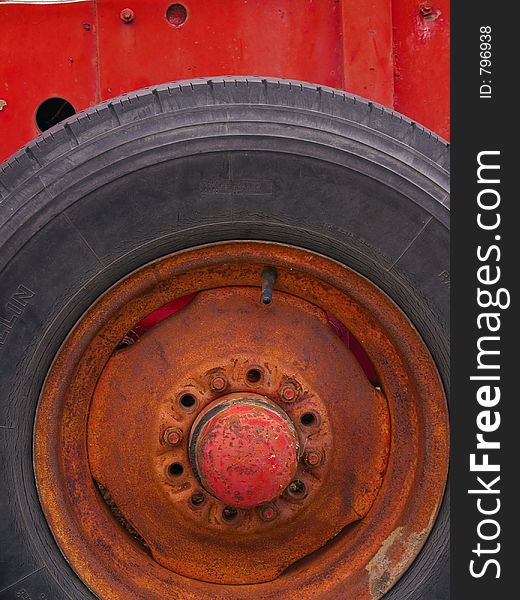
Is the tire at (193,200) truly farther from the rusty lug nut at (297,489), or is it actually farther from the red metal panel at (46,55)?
the red metal panel at (46,55)

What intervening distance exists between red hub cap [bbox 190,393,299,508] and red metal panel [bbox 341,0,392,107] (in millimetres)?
1104

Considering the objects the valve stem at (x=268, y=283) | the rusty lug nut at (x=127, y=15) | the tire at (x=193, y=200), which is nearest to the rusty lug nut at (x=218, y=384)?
the valve stem at (x=268, y=283)

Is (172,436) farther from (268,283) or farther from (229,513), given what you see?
(268,283)

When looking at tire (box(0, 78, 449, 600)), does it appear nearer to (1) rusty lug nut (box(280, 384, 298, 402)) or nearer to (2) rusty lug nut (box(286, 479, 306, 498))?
(1) rusty lug nut (box(280, 384, 298, 402))

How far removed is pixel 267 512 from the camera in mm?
2078

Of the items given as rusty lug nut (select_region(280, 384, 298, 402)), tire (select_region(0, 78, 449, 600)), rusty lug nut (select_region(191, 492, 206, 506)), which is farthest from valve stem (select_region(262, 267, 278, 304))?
rusty lug nut (select_region(191, 492, 206, 506))

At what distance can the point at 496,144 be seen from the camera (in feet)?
6.34

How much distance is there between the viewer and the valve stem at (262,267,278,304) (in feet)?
6.55

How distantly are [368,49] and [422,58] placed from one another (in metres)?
0.20

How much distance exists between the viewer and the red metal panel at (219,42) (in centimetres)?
246

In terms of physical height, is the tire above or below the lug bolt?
above

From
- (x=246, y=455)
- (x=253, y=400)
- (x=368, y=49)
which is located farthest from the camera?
(x=368, y=49)

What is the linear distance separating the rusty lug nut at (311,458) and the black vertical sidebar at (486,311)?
Result: 1.13 ft

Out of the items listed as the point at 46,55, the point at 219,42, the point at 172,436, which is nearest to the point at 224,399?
the point at 172,436
